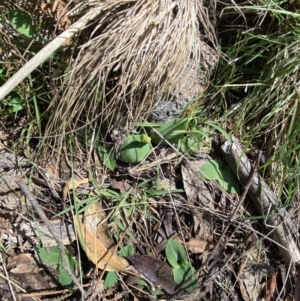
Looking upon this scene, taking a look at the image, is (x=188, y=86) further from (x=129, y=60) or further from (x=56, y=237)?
(x=56, y=237)

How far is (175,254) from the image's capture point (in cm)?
173

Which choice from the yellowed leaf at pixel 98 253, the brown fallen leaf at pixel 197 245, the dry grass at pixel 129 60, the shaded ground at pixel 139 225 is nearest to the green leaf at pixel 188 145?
the shaded ground at pixel 139 225

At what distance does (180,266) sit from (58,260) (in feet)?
1.29

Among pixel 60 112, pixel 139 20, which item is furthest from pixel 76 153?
pixel 139 20

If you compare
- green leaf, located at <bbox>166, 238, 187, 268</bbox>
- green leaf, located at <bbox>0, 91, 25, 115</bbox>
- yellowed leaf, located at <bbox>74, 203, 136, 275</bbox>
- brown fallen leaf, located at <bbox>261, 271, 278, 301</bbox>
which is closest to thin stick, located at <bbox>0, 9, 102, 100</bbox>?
green leaf, located at <bbox>0, 91, 25, 115</bbox>

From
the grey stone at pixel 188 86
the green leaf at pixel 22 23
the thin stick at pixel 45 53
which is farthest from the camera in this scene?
the grey stone at pixel 188 86

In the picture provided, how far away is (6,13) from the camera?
5.49 ft

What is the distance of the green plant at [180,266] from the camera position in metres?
1.70

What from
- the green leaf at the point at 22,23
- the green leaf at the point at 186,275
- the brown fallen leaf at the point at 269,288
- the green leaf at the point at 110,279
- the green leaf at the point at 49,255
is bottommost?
the brown fallen leaf at the point at 269,288

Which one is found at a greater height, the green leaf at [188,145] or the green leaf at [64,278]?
the green leaf at [188,145]

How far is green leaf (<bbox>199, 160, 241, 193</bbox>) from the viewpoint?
1.80 m

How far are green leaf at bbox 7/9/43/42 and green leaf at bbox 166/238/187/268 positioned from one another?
2.58 ft

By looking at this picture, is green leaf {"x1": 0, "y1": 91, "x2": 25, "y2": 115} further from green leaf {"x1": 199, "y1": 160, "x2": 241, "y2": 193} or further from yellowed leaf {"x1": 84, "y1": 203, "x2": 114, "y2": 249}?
green leaf {"x1": 199, "y1": 160, "x2": 241, "y2": 193}

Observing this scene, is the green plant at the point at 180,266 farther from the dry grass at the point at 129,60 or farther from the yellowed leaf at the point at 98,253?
the dry grass at the point at 129,60
